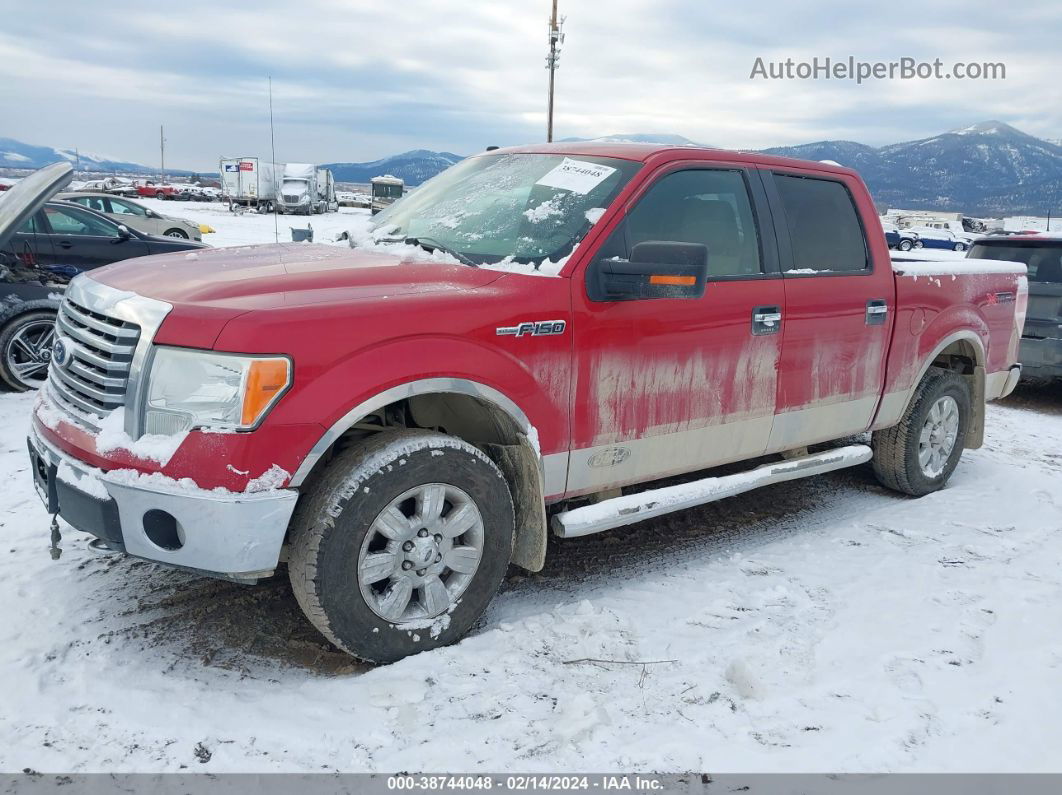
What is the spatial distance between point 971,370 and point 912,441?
872 millimetres

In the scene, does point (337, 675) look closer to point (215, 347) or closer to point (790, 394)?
point (215, 347)

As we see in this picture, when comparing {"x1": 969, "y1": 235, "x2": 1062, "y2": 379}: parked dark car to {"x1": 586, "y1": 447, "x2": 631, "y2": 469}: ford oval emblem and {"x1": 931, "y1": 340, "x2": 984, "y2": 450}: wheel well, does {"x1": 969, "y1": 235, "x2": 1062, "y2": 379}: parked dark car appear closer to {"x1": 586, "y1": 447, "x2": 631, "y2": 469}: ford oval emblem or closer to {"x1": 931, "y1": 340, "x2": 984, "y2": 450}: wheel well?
{"x1": 931, "y1": 340, "x2": 984, "y2": 450}: wheel well

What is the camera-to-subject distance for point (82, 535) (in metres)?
4.08

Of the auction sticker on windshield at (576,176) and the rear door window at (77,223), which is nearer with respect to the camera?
the auction sticker on windshield at (576,176)

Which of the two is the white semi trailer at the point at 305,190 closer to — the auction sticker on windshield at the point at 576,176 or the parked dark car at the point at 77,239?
the parked dark car at the point at 77,239

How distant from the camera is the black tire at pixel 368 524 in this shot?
9.26 feet

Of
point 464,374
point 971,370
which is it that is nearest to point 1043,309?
point 971,370

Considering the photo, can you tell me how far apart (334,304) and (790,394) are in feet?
8.10

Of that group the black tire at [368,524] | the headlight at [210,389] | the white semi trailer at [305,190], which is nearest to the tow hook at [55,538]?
the headlight at [210,389]

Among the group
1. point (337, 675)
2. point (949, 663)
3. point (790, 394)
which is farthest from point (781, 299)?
point (337, 675)

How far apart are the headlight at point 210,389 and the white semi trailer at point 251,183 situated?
46427 mm

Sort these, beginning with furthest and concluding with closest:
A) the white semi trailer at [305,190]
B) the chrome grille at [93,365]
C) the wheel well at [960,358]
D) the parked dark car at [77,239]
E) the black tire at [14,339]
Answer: the white semi trailer at [305,190] → the parked dark car at [77,239] → the black tire at [14,339] → the wheel well at [960,358] → the chrome grille at [93,365]

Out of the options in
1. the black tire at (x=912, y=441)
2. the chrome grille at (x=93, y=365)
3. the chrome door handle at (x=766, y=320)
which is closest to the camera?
the chrome grille at (x=93, y=365)

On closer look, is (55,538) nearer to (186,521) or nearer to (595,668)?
(186,521)
